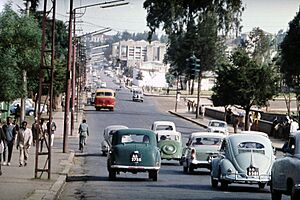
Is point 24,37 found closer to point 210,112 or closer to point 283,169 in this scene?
point 283,169

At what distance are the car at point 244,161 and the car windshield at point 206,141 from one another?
6.89 m

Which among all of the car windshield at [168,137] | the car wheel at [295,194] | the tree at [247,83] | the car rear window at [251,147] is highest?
the tree at [247,83]

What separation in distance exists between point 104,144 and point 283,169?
2658 cm

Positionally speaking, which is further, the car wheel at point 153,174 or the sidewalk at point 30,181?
the car wheel at point 153,174

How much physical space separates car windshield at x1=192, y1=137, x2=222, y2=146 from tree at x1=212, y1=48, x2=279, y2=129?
37966 mm

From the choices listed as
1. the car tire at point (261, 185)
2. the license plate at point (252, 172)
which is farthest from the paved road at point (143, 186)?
the license plate at point (252, 172)

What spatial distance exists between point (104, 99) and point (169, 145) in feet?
216

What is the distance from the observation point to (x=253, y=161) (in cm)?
2531


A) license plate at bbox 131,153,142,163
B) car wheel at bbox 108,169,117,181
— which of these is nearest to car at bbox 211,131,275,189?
license plate at bbox 131,153,142,163

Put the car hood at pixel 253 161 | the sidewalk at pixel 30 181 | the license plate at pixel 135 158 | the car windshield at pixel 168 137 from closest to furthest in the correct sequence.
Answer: the sidewalk at pixel 30 181 → the car hood at pixel 253 161 → the license plate at pixel 135 158 → the car windshield at pixel 168 137

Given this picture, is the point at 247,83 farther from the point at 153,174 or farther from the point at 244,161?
the point at 244,161

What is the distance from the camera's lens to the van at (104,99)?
103312 mm

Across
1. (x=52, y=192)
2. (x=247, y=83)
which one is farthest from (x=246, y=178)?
(x=247, y=83)

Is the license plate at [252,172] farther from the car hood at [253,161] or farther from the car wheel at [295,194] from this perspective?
the car wheel at [295,194]
